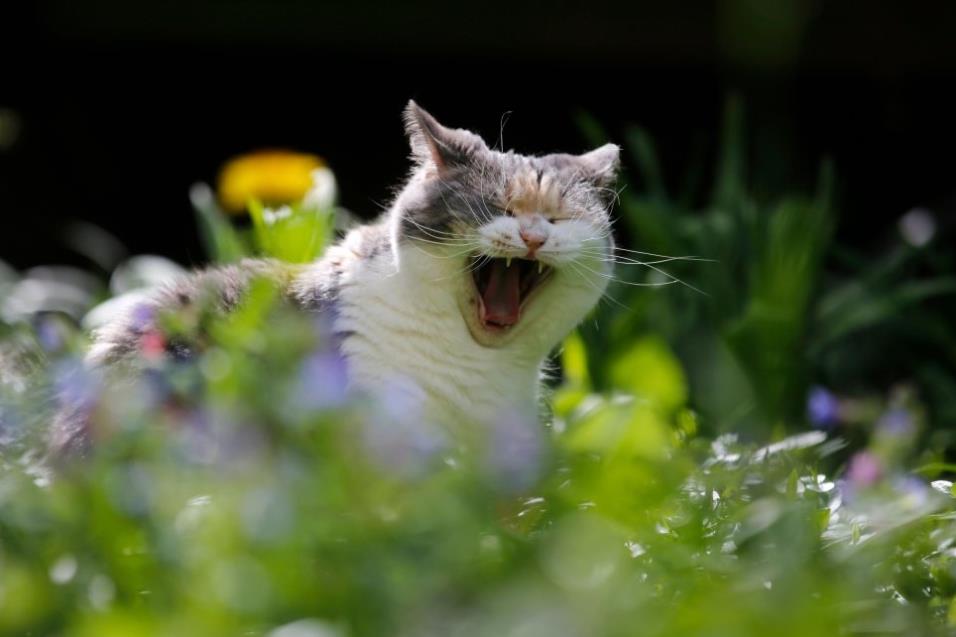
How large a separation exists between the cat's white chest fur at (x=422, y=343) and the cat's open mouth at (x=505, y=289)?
5 cm

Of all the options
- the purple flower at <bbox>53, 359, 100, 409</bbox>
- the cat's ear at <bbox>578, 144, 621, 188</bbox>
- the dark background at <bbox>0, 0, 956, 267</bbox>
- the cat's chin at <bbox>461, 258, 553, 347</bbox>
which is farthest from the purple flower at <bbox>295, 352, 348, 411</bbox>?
the dark background at <bbox>0, 0, 956, 267</bbox>

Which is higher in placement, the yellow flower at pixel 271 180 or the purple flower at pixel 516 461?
the yellow flower at pixel 271 180

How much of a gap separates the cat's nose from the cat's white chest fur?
0.57 feet

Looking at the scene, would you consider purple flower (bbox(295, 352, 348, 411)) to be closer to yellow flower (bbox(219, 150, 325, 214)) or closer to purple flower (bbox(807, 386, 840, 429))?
purple flower (bbox(807, 386, 840, 429))

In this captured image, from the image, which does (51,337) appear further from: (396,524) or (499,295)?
(396,524)

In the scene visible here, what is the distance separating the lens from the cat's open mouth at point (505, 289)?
2.22m

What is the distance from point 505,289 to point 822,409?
796mm

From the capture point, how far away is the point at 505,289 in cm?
223

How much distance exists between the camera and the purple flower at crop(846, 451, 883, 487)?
84.5 inches

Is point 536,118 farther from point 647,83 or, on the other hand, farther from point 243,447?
point 243,447

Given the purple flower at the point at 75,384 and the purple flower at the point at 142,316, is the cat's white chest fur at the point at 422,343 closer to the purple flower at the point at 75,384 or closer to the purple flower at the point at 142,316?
the purple flower at the point at 142,316

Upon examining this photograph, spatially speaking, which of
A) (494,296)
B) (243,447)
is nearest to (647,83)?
(494,296)

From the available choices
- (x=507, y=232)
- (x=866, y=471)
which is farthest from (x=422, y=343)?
(x=866, y=471)

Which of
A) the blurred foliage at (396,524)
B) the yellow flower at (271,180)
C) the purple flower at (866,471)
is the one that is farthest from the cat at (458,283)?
the yellow flower at (271,180)
